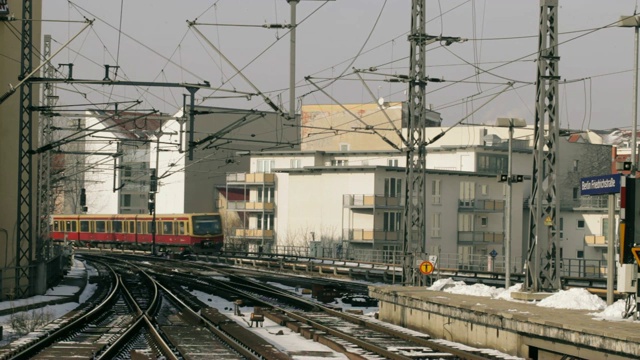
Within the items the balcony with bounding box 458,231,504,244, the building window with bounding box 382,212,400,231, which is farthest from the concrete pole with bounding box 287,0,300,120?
the balcony with bounding box 458,231,504,244

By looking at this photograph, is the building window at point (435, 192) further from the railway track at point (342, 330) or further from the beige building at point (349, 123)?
the railway track at point (342, 330)

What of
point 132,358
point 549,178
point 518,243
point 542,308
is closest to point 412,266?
point 549,178

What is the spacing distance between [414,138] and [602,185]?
1211 centimetres

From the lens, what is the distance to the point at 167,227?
79.7 m

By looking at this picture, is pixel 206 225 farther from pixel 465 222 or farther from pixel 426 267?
pixel 426 267

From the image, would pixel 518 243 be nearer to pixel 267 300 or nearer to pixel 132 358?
pixel 267 300

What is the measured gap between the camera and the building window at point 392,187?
245 feet

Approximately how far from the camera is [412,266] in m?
33.1

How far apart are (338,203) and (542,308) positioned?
55.3 m

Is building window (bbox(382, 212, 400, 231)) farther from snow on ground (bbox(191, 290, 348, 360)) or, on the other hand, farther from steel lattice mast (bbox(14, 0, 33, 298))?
snow on ground (bbox(191, 290, 348, 360))

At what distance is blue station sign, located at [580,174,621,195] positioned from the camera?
20062 mm

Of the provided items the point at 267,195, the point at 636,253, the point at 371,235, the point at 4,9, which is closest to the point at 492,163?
the point at 371,235

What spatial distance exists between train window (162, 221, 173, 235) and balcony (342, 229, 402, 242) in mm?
13477

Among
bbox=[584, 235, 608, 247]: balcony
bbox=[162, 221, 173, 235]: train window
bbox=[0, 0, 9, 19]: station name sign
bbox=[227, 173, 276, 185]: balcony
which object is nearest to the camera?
bbox=[0, 0, 9, 19]: station name sign
